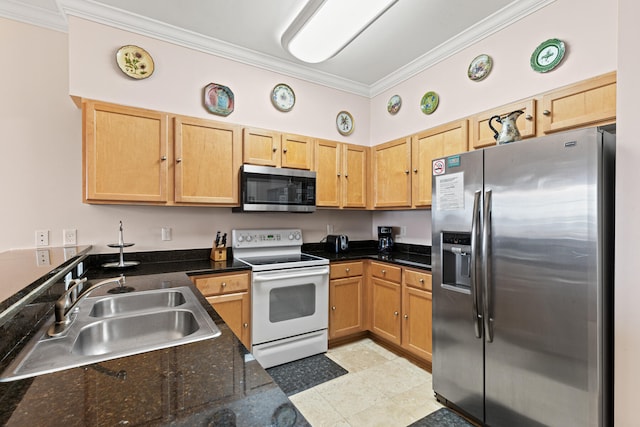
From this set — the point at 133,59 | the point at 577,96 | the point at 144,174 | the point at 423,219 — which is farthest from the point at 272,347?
the point at 577,96

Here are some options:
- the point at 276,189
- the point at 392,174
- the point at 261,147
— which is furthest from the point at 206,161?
the point at 392,174

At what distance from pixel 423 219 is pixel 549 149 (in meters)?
1.65

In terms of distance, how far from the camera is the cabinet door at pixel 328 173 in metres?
3.07

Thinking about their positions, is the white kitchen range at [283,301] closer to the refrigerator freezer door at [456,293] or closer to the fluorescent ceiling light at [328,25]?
the refrigerator freezer door at [456,293]

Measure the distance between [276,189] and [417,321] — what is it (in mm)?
1653

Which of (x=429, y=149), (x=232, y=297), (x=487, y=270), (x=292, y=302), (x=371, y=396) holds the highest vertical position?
(x=429, y=149)

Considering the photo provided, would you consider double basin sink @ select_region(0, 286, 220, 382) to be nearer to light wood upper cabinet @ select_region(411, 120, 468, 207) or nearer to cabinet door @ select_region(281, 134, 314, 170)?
cabinet door @ select_region(281, 134, 314, 170)

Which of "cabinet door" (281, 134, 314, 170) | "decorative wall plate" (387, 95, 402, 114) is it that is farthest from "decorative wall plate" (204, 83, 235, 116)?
"decorative wall plate" (387, 95, 402, 114)

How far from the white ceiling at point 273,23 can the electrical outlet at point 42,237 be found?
1530mm

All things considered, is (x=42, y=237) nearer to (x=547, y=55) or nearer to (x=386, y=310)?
(x=386, y=310)

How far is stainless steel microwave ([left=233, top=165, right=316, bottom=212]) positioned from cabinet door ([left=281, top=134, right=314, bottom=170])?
0.40 feet

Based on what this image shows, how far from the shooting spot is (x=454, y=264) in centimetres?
202

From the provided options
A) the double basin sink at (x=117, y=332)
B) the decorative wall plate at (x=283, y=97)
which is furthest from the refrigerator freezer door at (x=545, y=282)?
the decorative wall plate at (x=283, y=97)

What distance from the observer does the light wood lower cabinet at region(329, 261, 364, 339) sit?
285cm
